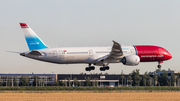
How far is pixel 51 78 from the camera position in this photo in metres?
179

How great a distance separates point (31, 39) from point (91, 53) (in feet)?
44.0

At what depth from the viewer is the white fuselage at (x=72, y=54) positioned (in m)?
79.9

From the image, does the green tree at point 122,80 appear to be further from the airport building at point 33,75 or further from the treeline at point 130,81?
the airport building at point 33,75

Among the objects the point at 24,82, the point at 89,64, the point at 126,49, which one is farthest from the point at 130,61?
the point at 24,82

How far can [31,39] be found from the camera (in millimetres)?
81625

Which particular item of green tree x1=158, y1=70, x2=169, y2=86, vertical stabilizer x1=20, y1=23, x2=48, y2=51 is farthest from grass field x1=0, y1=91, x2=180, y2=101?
green tree x1=158, y1=70, x2=169, y2=86

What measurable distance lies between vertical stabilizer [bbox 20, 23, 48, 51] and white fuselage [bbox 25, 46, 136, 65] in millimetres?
1594

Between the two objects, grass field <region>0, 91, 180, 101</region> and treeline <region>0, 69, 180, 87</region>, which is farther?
treeline <region>0, 69, 180, 87</region>

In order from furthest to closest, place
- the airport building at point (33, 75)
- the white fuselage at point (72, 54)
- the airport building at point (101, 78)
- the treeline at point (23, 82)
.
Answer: the airport building at point (33, 75) < the airport building at point (101, 78) < the treeline at point (23, 82) < the white fuselage at point (72, 54)

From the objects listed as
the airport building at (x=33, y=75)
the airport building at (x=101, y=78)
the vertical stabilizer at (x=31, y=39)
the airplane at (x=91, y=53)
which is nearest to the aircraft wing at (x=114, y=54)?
the airplane at (x=91, y=53)

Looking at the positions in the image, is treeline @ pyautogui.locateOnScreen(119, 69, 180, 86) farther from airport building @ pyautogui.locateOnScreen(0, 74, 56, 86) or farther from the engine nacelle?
the engine nacelle

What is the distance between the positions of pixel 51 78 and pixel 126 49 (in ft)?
331

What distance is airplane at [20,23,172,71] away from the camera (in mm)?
79438

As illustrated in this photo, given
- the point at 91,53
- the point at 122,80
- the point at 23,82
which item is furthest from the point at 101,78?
the point at 91,53
